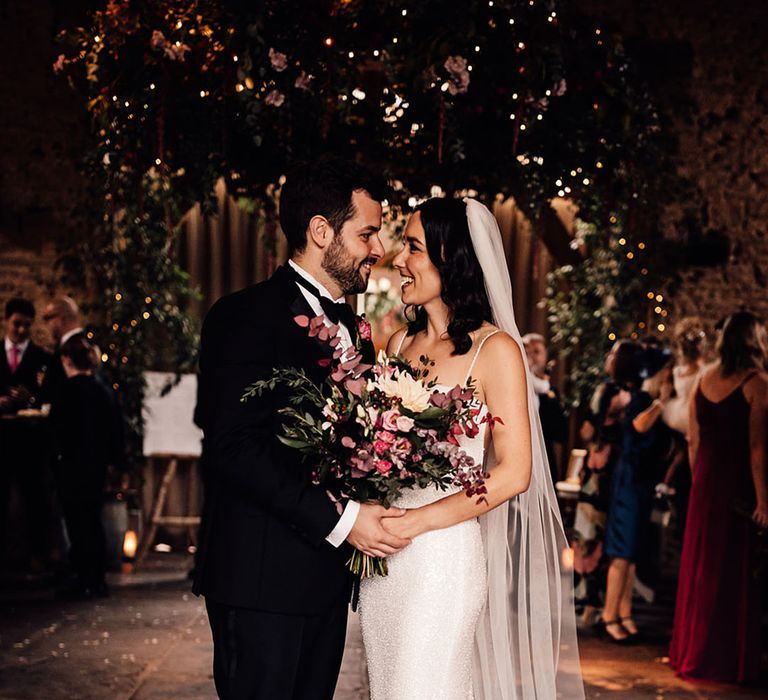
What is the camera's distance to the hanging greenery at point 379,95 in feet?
14.5

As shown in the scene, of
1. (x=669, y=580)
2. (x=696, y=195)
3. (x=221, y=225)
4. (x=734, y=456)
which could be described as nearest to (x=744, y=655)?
(x=734, y=456)

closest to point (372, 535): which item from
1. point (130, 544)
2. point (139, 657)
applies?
point (139, 657)

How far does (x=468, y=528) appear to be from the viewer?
2.88 metres

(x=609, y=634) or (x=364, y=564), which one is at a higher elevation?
(x=364, y=564)

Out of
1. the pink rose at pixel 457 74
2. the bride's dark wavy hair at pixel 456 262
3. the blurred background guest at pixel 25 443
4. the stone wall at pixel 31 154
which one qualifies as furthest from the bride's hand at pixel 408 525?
the stone wall at pixel 31 154

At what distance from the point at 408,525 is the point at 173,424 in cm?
503

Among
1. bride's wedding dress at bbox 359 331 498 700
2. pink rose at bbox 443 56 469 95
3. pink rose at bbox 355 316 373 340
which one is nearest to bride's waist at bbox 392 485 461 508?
bride's wedding dress at bbox 359 331 498 700

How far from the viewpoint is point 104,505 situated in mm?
7121

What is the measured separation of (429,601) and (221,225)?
610cm

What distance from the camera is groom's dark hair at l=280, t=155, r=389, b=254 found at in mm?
2686

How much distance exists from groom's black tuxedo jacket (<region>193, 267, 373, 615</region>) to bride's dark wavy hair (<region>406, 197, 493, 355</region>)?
520 millimetres

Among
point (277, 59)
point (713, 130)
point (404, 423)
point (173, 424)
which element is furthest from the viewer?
point (713, 130)

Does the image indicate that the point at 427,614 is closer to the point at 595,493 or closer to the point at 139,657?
the point at 139,657

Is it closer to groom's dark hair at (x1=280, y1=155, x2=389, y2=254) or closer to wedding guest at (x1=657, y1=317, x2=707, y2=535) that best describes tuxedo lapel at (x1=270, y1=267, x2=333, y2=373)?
groom's dark hair at (x1=280, y1=155, x2=389, y2=254)
